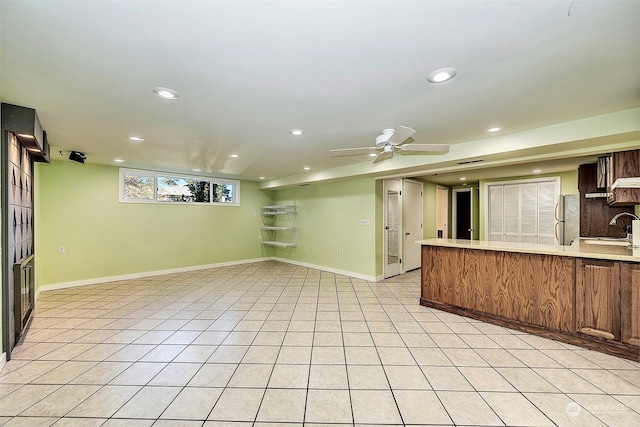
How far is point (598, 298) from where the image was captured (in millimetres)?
2650

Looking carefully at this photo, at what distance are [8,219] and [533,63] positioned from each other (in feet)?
14.7

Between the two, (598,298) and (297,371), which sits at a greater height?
(598,298)

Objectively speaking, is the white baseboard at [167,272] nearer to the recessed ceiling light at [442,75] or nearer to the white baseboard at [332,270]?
the white baseboard at [332,270]

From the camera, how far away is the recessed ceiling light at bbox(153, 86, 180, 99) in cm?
218

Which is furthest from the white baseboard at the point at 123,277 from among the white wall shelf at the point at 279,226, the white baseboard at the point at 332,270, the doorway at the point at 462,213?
the doorway at the point at 462,213

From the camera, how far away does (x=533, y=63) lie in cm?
184

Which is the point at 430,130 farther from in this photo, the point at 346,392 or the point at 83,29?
the point at 83,29

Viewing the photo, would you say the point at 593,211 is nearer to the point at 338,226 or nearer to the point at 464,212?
the point at 464,212

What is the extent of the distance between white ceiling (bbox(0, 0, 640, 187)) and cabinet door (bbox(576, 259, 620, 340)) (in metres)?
1.43

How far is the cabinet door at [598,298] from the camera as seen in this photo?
2.57 m

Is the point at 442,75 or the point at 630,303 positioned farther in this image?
the point at 630,303

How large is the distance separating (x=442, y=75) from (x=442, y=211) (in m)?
6.17
